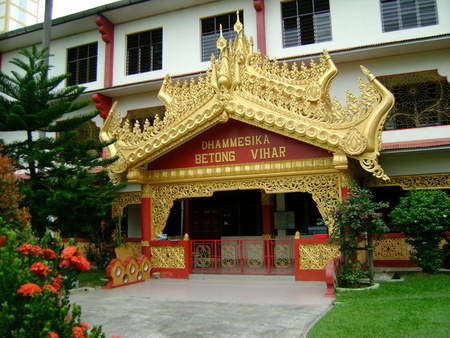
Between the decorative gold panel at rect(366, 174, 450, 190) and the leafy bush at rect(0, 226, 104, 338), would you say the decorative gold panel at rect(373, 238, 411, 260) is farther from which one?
the leafy bush at rect(0, 226, 104, 338)

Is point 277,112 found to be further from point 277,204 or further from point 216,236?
point 216,236

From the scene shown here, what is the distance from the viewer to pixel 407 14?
12.1 m

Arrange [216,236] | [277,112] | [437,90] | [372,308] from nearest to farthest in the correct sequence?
1. [372,308]
2. [277,112]
3. [437,90]
4. [216,236]

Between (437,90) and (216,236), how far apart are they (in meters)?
7.87

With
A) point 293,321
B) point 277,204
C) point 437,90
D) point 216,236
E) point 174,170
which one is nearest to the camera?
point 293,321

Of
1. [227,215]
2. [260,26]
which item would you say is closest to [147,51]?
[260,26]

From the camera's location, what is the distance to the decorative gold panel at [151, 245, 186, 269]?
10391mm

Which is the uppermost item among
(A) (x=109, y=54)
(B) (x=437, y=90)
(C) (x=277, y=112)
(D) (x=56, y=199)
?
(A) (x=109, y=54)

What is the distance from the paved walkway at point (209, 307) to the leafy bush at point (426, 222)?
7.44 ft

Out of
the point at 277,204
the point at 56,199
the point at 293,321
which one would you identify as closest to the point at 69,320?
the point at 293,321

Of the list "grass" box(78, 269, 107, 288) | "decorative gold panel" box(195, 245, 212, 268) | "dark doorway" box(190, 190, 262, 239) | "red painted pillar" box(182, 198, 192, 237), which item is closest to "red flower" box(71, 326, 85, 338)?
"grass" box(78, 269, 107, 288)

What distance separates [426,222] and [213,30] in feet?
28.7

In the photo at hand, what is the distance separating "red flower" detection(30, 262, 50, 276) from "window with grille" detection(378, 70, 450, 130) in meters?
10.4

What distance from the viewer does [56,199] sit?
899 cm
